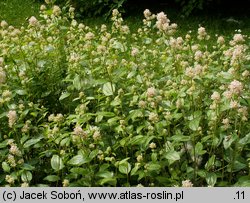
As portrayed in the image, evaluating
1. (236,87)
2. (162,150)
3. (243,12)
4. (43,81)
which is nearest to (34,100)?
(43,81)

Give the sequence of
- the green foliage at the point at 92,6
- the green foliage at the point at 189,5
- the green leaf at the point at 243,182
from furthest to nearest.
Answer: the green foliage at the point at 92,6 → the green foliage at the point at 189,5 → the green leaf at the point at 243,182

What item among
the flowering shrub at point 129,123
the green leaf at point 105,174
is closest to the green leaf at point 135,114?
the flowering shrub at point 129,123

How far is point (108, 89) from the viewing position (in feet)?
11.5

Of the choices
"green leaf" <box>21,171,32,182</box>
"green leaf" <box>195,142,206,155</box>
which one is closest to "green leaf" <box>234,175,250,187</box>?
"green leaf" <box>195,142,206,155</box>

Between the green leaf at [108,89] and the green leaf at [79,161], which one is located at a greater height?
the green leaf at [108,89]

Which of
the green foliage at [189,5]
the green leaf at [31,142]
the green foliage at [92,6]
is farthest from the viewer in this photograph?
Answer: the green foliage at [92,6]

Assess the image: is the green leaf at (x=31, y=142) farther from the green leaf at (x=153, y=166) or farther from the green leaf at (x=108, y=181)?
the green leaf at (x=153, y=166)

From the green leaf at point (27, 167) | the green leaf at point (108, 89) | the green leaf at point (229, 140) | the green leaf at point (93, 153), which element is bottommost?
the green leaf at point (27, 167)

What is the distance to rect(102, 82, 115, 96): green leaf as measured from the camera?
347cm

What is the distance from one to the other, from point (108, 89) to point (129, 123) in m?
0.27

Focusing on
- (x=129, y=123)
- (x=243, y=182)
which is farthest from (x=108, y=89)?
(x=243, y=182)

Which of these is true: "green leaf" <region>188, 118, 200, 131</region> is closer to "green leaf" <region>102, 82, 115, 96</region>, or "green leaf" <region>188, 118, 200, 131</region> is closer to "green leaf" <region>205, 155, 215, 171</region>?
"green leaf" <region>205, 155, 215, 171</region>

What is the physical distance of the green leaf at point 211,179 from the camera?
295cm

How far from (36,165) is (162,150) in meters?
0.85
